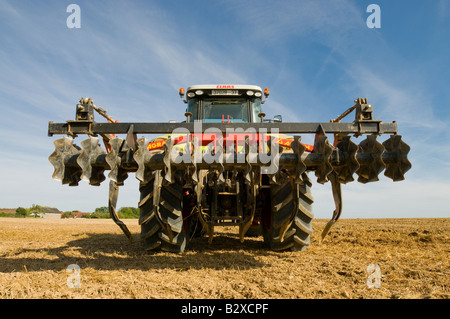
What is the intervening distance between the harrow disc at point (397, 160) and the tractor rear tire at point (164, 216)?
8.56ft

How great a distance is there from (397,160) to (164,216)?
9.89 feet

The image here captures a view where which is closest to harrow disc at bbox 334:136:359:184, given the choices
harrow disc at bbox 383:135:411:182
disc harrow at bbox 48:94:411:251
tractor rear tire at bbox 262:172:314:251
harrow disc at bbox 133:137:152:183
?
disc harrow at bbox 48:94:411:251

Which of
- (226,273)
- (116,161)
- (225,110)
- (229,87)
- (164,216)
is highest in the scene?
(229,87)

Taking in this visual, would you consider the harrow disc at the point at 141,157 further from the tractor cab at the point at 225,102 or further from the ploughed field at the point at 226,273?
the tractor cab at the point at 225,102

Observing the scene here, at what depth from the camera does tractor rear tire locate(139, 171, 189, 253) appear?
4230mm

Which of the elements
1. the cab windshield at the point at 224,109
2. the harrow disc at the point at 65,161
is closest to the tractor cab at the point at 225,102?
the cab windshield at the point at 224,109

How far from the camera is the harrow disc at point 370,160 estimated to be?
3031mm

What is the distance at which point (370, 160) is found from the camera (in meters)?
3.08

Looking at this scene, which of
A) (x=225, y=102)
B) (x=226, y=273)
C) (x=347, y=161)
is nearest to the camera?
(x=347, y=161)

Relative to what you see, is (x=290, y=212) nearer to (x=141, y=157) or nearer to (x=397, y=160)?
(x=397, y=160)

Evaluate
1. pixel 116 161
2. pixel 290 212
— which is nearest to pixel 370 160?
pixel 290 212

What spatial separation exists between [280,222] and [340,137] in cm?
158

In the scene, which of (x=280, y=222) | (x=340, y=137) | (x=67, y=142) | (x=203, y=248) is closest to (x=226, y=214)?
(x=280, y=222)
